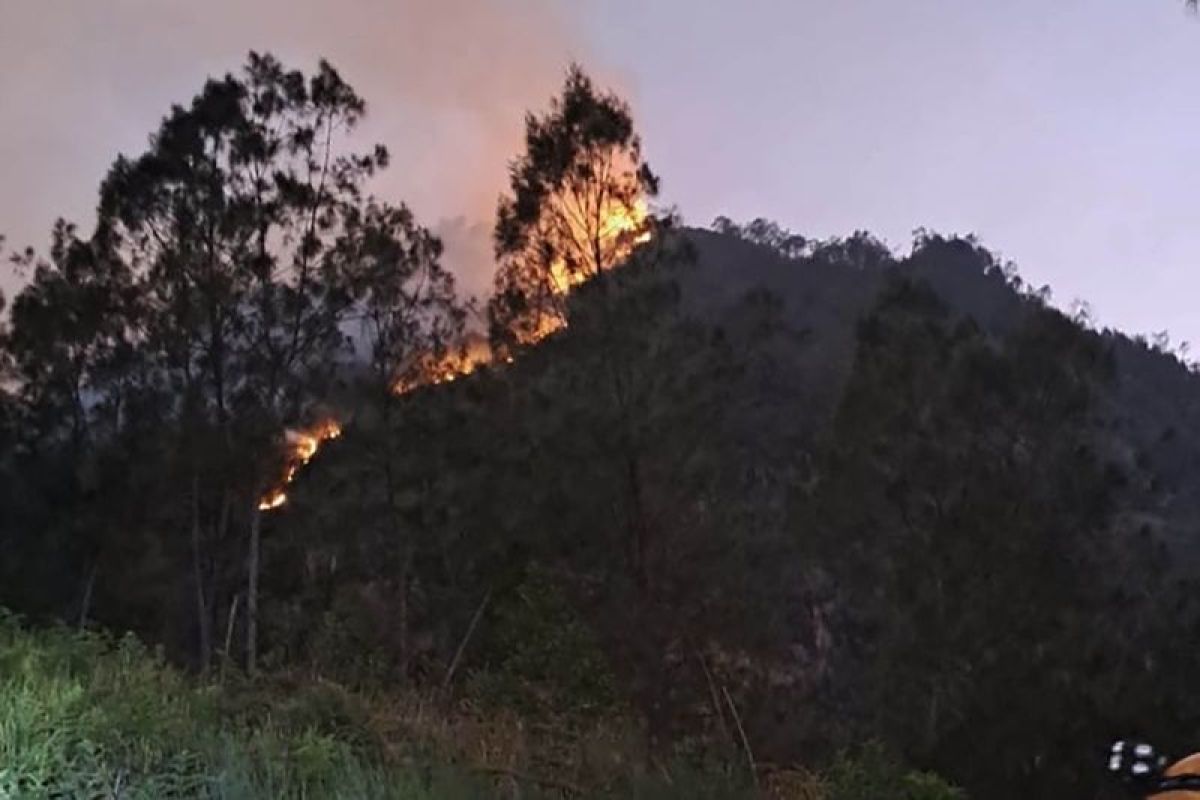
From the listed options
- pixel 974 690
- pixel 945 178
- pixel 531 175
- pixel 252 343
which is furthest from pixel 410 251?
pixel 974 690

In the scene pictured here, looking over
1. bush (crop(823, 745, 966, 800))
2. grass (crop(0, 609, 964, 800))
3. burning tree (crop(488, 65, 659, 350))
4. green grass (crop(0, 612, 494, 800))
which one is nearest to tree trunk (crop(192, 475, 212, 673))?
burning tree (crop(488, 65, 659, 350))

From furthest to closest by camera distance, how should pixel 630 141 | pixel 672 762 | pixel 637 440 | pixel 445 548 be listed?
1. pixel 445 548
2. pixel 630 141
3. pixel 637 440
4. pixel 672 762

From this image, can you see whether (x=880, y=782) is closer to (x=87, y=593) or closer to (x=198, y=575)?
(x=198, y=575)

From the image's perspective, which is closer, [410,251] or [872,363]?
[872,363]

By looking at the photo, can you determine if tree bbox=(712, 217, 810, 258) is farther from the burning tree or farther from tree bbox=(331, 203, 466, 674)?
the burning tree

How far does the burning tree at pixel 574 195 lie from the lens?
721 inches

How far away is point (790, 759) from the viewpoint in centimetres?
1677

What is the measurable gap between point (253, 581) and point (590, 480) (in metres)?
10.1

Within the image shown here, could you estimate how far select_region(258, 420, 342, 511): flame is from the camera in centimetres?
2570

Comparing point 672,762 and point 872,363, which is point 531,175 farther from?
point 672,762

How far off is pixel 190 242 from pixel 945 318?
13.3 metres

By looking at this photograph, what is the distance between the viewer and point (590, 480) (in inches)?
666

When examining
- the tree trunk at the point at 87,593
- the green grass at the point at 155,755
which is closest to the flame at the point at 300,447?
the tree trunk at the point at 87,593

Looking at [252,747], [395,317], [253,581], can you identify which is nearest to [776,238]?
[395,317]
